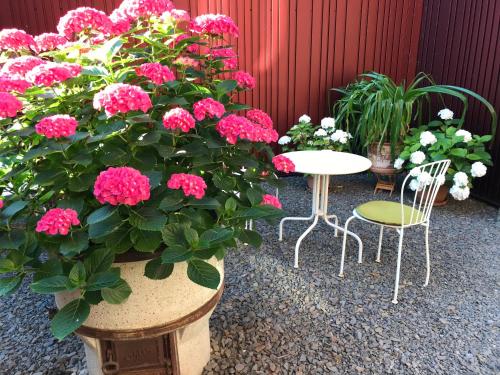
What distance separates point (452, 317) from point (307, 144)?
7.35 feet

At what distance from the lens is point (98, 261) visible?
1.03m

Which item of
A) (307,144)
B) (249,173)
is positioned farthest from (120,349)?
(307,144)

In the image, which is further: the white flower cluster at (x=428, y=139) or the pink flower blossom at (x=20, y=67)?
the white flower cluster at (x=428, y=139)

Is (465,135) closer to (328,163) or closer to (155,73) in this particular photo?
(328,163)

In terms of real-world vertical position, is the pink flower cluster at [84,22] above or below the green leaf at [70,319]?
above

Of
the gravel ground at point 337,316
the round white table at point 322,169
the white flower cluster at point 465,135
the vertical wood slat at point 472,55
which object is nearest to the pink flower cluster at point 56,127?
the gravel ground at point 337,316

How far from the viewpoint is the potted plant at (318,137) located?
3.71 meters

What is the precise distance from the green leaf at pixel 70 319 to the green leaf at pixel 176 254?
0.23m

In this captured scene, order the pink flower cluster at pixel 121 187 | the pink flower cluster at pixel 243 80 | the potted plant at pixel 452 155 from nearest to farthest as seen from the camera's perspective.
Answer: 1. the pink flower cluster at pixel 121 187
2. the pink flower cluster at pixel 243 80
3. the potted plant at pixel 452 155

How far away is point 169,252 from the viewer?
39.0 inches

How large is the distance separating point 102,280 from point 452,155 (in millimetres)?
3182

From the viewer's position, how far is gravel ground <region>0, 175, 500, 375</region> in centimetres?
163

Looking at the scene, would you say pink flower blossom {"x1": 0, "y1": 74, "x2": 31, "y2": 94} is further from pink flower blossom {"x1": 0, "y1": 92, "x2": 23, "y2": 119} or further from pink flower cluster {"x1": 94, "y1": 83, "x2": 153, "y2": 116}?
pink flower cluster {"x1": 94, "y1": 83, "x2": 153, "y2": 116}

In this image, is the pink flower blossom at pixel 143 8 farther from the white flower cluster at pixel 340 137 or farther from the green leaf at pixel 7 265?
the white flower cluster at pixel 340 137
